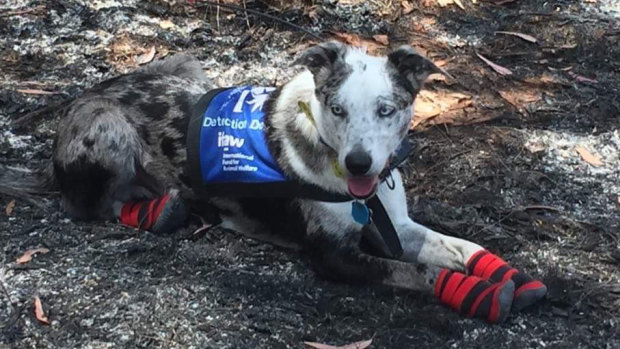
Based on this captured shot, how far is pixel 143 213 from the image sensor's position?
5.16 meters

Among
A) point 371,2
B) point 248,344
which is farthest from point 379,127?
point 371,2

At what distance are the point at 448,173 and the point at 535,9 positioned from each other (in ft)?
8.95

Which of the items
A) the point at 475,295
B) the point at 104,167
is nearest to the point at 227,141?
the point at 104,167

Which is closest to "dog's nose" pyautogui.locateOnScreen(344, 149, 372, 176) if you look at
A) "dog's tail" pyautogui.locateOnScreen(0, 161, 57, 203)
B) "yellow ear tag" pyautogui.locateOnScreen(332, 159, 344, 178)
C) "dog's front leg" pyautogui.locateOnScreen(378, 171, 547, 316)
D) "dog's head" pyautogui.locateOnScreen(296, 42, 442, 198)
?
"dog's head" pyautogui.locateOnScreen(296, 42, 442, 198)

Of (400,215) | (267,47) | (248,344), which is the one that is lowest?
(248,344)

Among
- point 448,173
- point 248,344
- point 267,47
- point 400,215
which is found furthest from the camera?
point 267,47

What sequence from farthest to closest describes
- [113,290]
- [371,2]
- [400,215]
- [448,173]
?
[371,2] → [448,173] → [400,215] → [113,290]

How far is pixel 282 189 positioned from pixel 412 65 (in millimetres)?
998

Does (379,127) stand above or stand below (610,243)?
above

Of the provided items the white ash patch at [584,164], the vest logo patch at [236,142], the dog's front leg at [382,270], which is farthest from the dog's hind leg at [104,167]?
the white ash patch at [584,164]

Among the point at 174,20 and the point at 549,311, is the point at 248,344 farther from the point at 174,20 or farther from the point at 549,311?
the point at 174,20

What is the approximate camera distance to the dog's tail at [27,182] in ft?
17.6

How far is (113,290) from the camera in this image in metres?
4.54

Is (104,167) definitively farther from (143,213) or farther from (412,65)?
(412,65)
